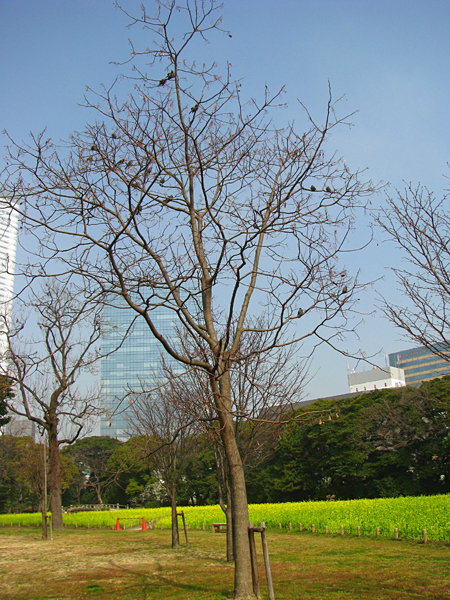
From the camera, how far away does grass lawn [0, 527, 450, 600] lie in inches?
262

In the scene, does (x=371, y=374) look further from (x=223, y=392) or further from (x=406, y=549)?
(x=223, y=392)

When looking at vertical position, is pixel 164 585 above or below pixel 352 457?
above

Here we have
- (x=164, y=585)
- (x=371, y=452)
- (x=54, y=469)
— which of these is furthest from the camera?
(x=371, y=452)

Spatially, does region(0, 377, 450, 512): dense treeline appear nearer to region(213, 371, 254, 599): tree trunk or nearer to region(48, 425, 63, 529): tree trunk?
region(48, 425, 63, 529): tree trunk

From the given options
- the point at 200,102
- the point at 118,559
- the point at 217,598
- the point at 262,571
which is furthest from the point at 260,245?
the point at 118,559

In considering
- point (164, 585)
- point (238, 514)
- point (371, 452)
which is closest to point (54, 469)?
point (164, 585)

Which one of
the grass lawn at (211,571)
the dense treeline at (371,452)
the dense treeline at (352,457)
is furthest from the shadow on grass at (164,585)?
the dense treeline at (371,452)

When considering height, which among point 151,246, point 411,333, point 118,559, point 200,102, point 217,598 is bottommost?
point 118,559

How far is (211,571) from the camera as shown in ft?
→ 28.2

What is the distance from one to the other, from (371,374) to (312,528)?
69182 millimetres

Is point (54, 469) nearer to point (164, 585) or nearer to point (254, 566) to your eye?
point (164, 585)

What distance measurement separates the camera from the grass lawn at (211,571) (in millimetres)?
6660

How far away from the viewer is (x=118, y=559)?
10.9 meters

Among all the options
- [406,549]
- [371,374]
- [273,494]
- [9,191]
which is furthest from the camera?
[371,374]
